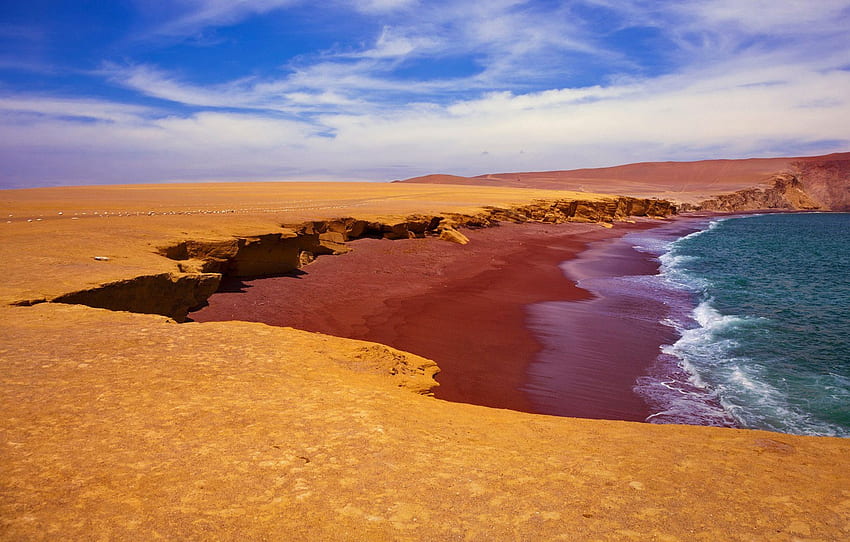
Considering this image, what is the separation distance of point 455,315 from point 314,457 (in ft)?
30.8

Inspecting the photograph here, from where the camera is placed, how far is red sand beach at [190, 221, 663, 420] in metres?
8.76

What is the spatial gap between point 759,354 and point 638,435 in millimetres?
7999

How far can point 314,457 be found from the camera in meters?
3.99

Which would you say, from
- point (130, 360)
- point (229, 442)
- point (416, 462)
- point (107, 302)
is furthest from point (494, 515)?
point (107, 302)

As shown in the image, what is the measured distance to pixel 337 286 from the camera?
49.5ft

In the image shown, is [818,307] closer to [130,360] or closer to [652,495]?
[652,495]

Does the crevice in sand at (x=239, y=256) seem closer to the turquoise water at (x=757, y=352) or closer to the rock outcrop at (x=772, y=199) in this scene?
the turquoise water at (x=757, y=352)

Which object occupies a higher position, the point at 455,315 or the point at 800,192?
the point at 800,192

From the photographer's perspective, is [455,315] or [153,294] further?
[455,315]

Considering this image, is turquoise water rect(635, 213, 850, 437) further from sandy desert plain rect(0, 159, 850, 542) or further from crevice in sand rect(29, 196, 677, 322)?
crevice in sand rect(29, 196, 677, 322)

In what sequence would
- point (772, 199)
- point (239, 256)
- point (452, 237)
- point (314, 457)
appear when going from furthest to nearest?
point (772, 199), point (452, 237), point (239, 256), point (314, 457)

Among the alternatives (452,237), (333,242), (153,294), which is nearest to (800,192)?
(452,237)

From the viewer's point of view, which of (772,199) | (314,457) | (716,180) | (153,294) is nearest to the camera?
(314,457)

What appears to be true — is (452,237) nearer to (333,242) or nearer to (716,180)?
(333,242)
